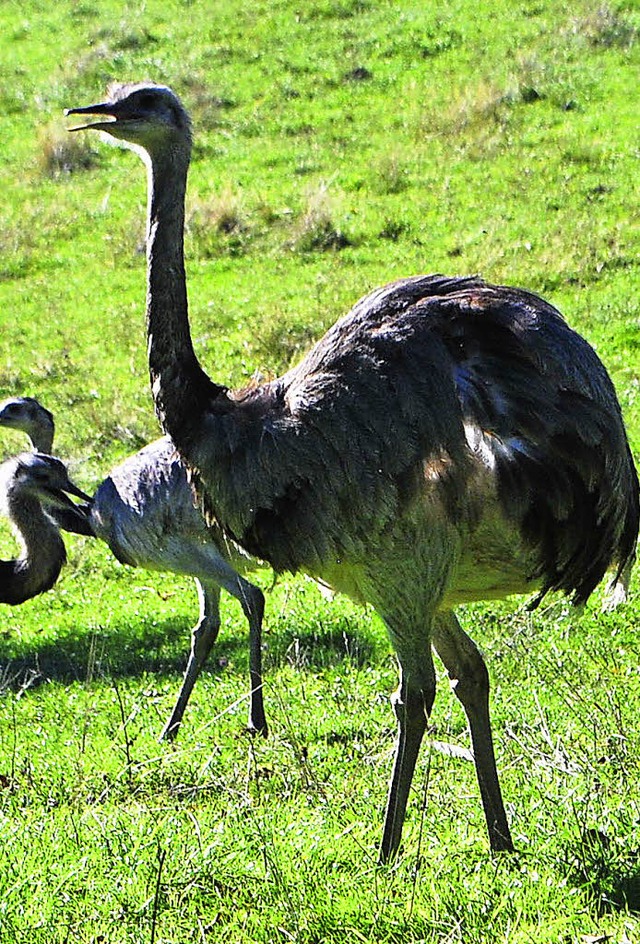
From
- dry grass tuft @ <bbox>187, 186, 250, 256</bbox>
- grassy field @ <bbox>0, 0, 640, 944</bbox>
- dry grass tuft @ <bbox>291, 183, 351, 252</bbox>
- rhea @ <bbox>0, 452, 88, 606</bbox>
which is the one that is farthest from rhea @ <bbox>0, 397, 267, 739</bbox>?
dry grass tuft @ <bbox>187, 186, 250, 256</bbox>

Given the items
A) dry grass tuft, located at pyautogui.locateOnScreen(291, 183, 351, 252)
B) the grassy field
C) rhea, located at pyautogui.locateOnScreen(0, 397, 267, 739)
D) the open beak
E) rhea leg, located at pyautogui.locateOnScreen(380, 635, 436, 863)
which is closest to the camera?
the grassy field

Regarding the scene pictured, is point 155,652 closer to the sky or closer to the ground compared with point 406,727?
closer to the ground

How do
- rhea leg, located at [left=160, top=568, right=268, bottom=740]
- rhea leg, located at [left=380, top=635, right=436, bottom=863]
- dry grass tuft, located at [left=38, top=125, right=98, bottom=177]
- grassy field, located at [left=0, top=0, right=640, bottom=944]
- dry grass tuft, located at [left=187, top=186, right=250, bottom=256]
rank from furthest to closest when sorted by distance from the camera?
1. dry grass tuft, located at [left=38, top=125, right=98, bottom=177]
2. dry grass tuft, located at [left=187, top=186, right=250, bottom=256]
3. rhea leg, located at [left=160, top=568, right=268, bottom=740]
4. rhea leg, located at [left=380, top=635, right=436, bottom=863]
5. grassy field, located at [left=0, top=0, right=640, bottom=944]

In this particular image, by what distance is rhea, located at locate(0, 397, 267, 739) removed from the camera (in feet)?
24.1

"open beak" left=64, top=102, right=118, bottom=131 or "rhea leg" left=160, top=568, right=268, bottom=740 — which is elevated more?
"open beak" left=64, top=102, right=118, bottom=131

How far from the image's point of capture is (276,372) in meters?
11.2

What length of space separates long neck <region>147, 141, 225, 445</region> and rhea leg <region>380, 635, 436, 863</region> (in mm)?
1099

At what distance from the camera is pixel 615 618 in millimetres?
6914

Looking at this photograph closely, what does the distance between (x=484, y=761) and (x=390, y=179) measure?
11384mm

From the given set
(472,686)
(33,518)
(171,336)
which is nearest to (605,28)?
(33,518)

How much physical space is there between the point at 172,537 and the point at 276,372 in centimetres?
→ 394

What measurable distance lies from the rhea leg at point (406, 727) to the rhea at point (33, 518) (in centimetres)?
385

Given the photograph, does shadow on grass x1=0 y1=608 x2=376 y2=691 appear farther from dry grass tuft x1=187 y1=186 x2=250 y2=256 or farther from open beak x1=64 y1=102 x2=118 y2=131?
dry grass tuft x1=187 y1=186 x2=250 y2=256

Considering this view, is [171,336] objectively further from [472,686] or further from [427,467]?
[472,686]
